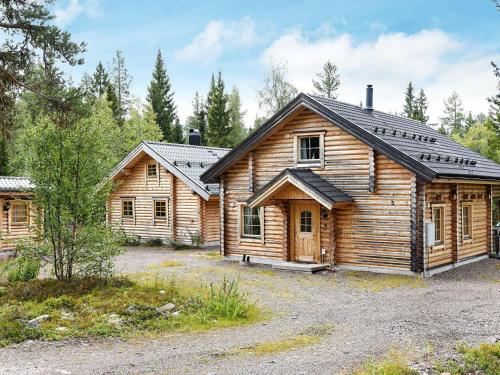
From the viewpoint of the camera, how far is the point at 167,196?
25984 mm

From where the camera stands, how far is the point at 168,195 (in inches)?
1022

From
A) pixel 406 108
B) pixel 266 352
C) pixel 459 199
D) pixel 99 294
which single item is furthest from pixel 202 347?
pixel 406 108

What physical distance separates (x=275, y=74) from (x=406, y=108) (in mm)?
19712

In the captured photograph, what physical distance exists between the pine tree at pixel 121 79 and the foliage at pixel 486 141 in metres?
36.0

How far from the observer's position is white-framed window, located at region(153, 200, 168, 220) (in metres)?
26.3

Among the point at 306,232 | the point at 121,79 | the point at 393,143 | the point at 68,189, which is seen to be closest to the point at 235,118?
the point at 121,79

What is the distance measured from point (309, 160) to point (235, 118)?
135 feet

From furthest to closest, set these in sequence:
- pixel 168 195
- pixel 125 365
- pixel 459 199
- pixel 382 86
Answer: pixel 382 86 → pixel 168 195 → pixel 459 199 → pixel 125 365

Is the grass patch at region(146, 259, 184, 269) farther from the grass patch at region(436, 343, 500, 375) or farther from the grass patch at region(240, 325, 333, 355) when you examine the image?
the grass patch at region(436, 343, 500, 375)

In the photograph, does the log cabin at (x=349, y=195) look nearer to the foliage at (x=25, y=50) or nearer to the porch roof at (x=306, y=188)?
the porch roof at (x=306, y=188)

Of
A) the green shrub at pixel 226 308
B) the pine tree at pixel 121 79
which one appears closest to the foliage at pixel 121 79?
the pine tree at pixel 121 79

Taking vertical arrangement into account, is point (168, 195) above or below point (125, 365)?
above

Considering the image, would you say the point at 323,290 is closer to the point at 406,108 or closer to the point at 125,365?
the point at 125,365

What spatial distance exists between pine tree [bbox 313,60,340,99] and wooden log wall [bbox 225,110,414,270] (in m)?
36.1
